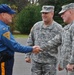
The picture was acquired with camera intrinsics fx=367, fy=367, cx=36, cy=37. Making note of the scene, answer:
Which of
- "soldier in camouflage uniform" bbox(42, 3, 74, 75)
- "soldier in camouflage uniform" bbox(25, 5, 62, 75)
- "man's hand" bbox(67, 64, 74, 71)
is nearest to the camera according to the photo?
"man's hand" bbox(67, 64, 74, 71)

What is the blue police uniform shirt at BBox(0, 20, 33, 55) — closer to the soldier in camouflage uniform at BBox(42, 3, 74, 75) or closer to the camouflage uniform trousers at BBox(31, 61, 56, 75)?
the soldier in camouflage uniform at BBox(42, 3, 74, 75)

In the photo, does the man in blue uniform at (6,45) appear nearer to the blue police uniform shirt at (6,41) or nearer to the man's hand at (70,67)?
the blue police uniform shirt at (6,41)

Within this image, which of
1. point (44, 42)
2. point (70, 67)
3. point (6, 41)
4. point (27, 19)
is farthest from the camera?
point (27, 19)

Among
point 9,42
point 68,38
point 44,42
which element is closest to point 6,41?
point 9,42

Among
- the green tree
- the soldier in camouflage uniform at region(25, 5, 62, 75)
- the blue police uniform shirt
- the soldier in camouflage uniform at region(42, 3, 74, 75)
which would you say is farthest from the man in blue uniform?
the green tree

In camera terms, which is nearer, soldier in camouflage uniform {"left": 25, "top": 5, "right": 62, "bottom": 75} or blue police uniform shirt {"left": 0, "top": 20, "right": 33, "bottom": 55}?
blue police uniform shirt {"left": 0, "top": 20, "right": 33, "bottom": 55}

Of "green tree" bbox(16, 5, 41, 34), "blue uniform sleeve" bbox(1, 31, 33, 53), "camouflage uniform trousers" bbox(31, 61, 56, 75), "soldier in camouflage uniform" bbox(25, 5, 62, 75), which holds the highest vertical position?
"blue uniform sleeve" bbox(1, 31, 33, 53)

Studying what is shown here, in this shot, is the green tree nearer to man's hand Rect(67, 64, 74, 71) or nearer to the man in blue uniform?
the man in blue uniform

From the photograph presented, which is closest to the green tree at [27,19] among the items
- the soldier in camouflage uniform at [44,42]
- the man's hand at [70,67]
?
the soldier in camouflage uniform at [44,42]

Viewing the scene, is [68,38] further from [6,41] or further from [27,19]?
[27,19]

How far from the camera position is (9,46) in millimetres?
5758

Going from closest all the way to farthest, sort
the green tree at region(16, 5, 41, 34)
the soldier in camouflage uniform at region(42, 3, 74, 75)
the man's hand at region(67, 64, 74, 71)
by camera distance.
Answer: the man's hand at region(67, 64, 74, 71) → the soldier in camouflage uniform at region(42, 3, 74, 75) → the green tree at region(16, 5, 41, 34)

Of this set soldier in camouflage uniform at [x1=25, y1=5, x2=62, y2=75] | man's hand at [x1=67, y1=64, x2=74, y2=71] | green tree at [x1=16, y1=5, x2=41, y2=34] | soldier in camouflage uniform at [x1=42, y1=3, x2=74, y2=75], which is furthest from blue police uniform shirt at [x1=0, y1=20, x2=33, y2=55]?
green tree at [x1=16, y1=5, x2=41, y2=34]

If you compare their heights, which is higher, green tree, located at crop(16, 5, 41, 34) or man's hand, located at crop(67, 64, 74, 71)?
man's hand, located at crop(67, 64, 74, 71)
